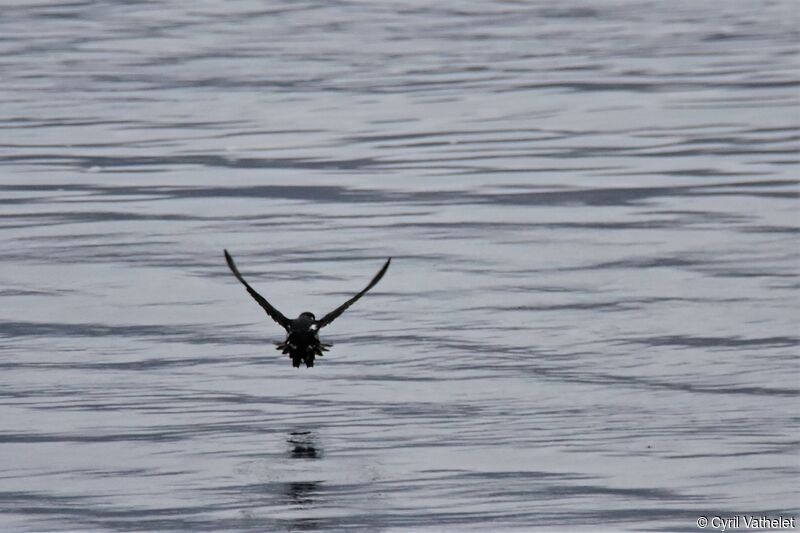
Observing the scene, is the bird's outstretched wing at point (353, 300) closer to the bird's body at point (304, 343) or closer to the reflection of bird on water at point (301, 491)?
the bird's body at point (304, 343)

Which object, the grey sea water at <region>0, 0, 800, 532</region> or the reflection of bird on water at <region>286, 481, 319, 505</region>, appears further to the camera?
the grey sea water at <region>0, 0, 800, 532</region>

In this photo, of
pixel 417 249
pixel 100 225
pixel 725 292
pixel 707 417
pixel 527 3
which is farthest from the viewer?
pixel 527 3

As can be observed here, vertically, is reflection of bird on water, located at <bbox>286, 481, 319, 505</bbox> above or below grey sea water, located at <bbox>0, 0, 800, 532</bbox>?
above

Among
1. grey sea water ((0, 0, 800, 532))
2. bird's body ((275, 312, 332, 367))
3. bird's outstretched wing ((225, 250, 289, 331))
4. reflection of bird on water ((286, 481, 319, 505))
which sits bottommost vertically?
grey sea water ((0, 0, 800, 532))

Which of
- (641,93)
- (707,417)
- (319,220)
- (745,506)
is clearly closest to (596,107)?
(641,93)

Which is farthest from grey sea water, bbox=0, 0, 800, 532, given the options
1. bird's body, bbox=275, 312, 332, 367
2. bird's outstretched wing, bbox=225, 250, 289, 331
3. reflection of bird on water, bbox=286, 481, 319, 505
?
bird's outstretched wing, bbox=225, 250, 289, 331

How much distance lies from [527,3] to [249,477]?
27615 millimetres

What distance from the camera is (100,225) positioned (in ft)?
49.1

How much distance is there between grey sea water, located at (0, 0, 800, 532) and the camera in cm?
851

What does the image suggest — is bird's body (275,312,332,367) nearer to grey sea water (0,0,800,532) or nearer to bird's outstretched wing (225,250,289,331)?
bird's outstretched wing (225,250,289,331)

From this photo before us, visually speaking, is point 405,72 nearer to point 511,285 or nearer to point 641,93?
point 641,93

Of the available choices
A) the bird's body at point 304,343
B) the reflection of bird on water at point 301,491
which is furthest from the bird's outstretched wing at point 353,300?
the reflection of bird on water at point 301,491

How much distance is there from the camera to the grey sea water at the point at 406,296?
8508 millimetres

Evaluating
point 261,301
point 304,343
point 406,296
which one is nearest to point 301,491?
point 304,343
